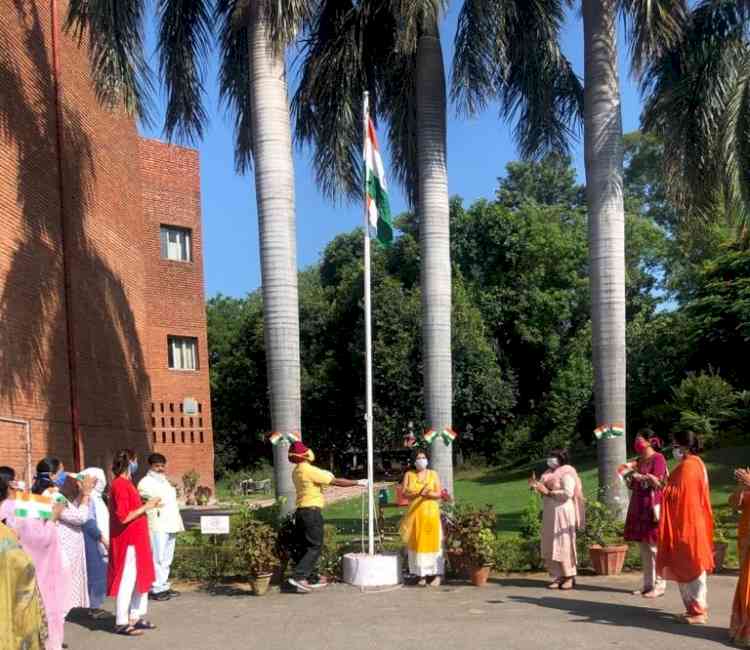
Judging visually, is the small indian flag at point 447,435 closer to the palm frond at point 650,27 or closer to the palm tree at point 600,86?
the palm tree at point 600,86

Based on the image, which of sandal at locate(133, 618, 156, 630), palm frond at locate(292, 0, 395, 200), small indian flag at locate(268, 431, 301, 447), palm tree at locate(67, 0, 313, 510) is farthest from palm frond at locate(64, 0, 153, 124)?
sandal at locate(133, 618, 156, 630)

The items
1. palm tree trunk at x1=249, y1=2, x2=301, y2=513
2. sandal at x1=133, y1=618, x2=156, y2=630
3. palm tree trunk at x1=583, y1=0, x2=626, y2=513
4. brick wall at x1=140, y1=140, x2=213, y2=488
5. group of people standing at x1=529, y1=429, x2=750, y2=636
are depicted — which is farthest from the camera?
brick wall at x1=140, y1=140, x2=213, y2=488

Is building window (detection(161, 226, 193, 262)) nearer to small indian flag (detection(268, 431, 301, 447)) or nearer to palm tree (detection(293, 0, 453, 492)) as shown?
palm tree (detection(293, 0, 453, 492))

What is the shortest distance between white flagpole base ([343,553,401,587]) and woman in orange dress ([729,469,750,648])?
4.24m

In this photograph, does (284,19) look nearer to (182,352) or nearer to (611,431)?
(611,431)

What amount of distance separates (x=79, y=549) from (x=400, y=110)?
29.9ft

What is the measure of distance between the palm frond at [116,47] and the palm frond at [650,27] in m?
6.99

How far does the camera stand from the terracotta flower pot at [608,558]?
10953mm

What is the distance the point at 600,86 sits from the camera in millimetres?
13406

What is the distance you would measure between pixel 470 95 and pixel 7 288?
7992 mm

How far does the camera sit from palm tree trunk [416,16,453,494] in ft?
43.7

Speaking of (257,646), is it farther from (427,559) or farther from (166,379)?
(166,379)

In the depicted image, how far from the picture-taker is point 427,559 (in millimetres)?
10852

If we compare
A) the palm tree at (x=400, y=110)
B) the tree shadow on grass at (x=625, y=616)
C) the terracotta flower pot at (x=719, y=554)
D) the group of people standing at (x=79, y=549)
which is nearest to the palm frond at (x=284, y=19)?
the palm tree at (x=400, y=110)
